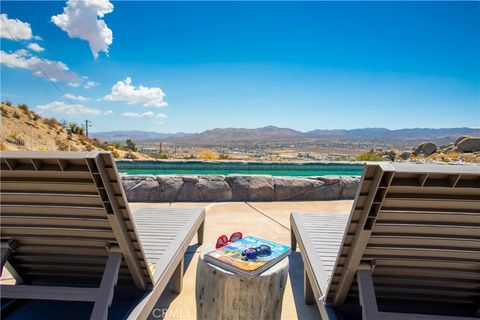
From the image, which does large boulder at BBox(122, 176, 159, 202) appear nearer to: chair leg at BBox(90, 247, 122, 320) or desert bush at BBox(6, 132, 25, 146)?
chair leg at BBox(90, 247, 122, 320)

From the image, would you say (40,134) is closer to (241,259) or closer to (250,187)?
(250,187)

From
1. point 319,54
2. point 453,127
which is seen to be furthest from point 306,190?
point 453,127

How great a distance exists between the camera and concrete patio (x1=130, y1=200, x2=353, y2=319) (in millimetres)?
2738

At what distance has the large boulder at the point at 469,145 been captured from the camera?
93.8 ft

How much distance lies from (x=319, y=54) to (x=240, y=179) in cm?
3940

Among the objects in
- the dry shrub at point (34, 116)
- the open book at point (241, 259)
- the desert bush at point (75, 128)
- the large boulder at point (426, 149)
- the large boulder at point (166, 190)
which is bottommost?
the large boulder at point (426, 149)

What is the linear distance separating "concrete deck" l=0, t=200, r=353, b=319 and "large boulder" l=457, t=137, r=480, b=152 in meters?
28.6

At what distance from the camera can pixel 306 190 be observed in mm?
7375

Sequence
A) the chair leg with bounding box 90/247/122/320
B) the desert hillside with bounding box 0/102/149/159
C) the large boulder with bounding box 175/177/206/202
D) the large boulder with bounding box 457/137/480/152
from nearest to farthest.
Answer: the chair leg with bounding box 90/247/122/320, the large boulder with bounding box 175/177/206/202, the desert hillside with bounding box 0/102/149/159, the large boulder with bounding box 457/137/480/152

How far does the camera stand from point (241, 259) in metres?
2.05

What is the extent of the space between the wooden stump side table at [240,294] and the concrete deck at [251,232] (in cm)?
81

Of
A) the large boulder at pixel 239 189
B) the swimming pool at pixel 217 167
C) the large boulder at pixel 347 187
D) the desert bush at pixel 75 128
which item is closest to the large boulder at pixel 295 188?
the large boulder at pixel 347 187

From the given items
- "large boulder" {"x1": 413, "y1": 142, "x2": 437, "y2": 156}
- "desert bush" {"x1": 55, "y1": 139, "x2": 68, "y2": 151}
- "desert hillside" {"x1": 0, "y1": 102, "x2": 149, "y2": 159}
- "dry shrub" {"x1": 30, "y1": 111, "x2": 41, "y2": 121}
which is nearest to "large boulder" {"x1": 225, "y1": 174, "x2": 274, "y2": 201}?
"desert hillside" {"x1": 0, "y1": 102, "x2": 149, "y2": 159}

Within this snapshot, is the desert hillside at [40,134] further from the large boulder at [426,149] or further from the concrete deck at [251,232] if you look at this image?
the large boulder at [426,149]
